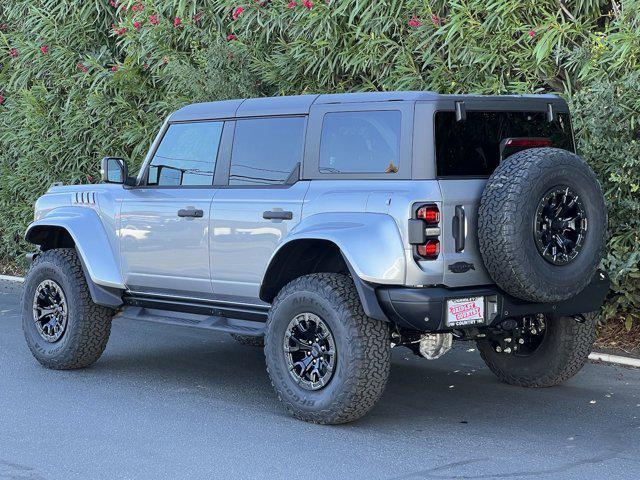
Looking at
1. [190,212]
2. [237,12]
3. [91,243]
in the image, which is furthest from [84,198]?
[237,12]

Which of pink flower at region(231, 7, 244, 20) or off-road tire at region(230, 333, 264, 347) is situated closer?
off-road tire at region(230, 333, 264, 347)

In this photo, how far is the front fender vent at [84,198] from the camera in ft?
26.4

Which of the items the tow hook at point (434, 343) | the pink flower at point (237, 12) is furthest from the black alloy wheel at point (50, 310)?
A: the pink flower at point (237, 12)

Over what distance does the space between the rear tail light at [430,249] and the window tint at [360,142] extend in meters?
0.48

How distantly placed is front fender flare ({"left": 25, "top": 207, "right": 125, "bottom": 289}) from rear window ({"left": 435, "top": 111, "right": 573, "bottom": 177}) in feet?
8.83

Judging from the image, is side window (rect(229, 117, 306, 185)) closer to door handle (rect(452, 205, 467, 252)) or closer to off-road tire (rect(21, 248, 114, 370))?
door handle (rect(452, 205, 467, 252))

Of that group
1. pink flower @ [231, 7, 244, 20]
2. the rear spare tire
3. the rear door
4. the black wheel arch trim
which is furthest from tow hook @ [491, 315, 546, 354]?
pink flower @ [231, 7, 244, 20]

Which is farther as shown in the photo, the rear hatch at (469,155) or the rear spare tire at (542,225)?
the rear hatch at (469,155)

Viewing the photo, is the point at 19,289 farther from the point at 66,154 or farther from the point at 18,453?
the point at 18,453

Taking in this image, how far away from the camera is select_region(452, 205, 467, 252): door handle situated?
6129 millimetres

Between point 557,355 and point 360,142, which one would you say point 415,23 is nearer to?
point 360,142

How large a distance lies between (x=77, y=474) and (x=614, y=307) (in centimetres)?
491

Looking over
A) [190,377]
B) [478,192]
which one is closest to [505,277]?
[478,192]

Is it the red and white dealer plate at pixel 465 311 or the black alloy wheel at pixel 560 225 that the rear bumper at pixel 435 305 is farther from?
the black alloy wheel at pixel 560 225
